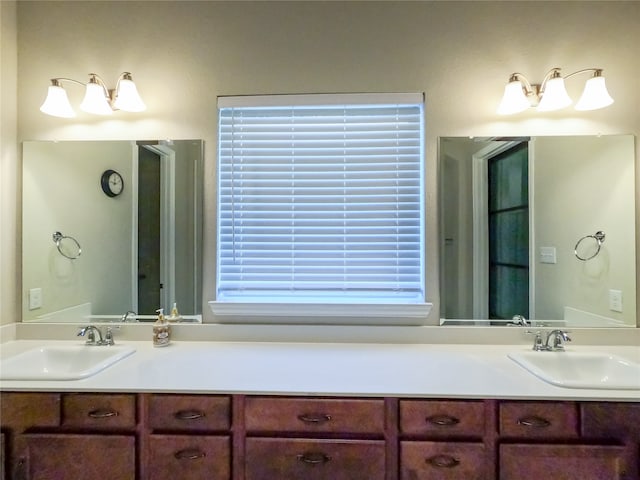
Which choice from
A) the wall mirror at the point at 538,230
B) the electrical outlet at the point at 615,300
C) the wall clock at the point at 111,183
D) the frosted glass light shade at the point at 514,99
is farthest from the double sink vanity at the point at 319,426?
the frosted glass light shade at the point at 514,99

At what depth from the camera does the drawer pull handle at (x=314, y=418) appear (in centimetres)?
113

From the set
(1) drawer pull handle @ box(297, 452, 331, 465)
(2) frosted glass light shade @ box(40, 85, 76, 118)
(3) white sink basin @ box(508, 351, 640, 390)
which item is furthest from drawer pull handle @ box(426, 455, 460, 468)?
(2) frosted glass light shade @ box(40, 85, 76, 118)

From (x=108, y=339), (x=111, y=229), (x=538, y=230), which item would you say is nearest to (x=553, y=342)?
(x=538, y=230)

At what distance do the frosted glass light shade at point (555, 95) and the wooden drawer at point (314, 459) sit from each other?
168cm

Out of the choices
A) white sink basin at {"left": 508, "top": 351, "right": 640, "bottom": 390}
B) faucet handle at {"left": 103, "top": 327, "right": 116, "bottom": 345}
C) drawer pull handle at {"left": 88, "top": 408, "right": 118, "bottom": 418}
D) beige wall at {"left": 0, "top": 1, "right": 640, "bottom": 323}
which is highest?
beige wall at {"left": 0, "top": 1, "right": 640, "bottom": 323}

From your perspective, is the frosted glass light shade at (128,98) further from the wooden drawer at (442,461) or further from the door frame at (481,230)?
the wooden drawer at (442,461)

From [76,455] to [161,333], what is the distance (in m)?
0.54

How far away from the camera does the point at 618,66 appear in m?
1.59

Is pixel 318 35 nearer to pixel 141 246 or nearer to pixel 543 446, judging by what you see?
pixel 141 246

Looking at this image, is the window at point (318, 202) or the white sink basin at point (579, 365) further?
the window at point (318, 202)

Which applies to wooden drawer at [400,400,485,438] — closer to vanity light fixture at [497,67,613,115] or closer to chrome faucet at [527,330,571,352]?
chrome faucet at [527,330,571,352]

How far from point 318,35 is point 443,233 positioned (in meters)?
1.21

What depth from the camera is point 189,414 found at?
3.79 ft

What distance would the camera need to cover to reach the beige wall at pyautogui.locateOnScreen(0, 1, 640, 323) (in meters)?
1.59
